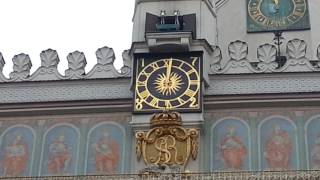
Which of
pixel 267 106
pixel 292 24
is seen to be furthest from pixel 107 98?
pixel 292 24

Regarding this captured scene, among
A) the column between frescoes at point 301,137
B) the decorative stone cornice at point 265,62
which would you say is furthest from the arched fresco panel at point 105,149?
the column between frescoes at point 301,137

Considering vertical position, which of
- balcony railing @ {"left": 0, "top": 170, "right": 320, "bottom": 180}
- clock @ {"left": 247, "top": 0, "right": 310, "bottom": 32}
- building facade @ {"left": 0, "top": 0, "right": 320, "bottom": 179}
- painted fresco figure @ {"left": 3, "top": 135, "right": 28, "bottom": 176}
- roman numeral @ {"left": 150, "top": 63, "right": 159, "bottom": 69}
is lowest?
balcony railing @ {"left": 0, "top": 170, "right": 320, "bottom": 180}

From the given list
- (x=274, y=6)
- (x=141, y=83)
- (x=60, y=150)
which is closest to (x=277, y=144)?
(x=141, y=83)

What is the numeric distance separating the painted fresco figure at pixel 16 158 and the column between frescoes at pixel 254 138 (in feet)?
8.91

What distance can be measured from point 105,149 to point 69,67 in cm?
135

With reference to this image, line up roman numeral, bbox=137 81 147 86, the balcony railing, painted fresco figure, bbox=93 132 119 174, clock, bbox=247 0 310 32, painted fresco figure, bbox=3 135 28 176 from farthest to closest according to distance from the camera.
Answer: clock, bbox=247 0 310 32 → roman numeral, bbox=137 81 147 86 → painted fresco figure, bbox=3 135 28 176 → painted fresco figure, bbox=93 132 119 174 → the balcony railing

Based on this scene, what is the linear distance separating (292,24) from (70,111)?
4.76 m

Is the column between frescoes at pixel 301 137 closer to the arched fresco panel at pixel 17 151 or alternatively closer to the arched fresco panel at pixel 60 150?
the arched fresco panel at pixel 60 150

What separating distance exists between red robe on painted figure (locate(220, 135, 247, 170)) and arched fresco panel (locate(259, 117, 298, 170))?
0.73 ft

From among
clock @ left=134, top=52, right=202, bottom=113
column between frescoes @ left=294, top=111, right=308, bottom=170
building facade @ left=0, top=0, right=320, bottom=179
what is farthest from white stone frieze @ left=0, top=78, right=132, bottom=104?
column between frescoes @ left=294, top=111, right=308, bottom=170

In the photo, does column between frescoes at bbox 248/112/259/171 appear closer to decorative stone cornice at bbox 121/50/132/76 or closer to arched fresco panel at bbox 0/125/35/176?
decorative stone cornice at bbox 121/50/132/76

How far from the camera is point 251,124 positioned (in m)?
10.3

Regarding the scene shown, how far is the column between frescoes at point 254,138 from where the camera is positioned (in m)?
9.91

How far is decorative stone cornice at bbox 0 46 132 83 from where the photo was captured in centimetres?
1088
